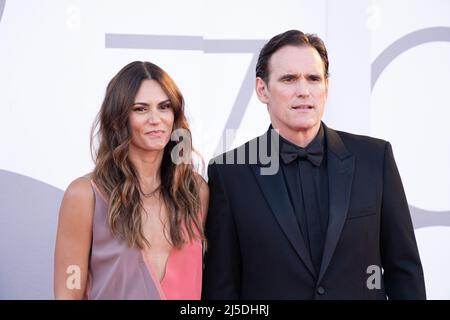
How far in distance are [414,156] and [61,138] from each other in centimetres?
214

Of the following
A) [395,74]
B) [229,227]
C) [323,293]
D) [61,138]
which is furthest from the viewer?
[395,74]

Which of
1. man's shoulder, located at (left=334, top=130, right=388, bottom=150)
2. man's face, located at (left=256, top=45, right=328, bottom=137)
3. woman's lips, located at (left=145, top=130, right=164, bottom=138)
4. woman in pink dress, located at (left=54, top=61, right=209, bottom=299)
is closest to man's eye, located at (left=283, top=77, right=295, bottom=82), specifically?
man's face, located at (left=256, top=45, right=328, bottom=137)

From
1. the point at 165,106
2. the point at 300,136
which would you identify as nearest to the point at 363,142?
the point at 300,136

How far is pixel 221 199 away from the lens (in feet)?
8.74

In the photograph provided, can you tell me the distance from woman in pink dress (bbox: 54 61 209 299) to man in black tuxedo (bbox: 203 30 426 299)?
129mm

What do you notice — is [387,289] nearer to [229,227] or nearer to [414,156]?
[229,227]

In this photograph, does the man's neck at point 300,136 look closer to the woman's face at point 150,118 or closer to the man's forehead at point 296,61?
the man's forehead at point 296,61

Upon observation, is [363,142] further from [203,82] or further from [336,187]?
[203,82]

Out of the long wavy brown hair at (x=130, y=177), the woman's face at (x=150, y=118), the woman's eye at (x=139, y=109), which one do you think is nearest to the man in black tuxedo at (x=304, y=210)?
the long wavy brown hair at (x=130, y=177)

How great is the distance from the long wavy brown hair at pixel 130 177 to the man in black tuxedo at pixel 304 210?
11 centimetres

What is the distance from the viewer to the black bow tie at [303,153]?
8.74 feet

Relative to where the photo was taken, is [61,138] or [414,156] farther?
[414,156]

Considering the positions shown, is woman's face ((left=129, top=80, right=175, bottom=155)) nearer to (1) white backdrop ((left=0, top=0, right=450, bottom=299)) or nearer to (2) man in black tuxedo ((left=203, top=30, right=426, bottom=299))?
(2) man in black tuxedo ((left=203, top=30, right=426, bottom=299))
